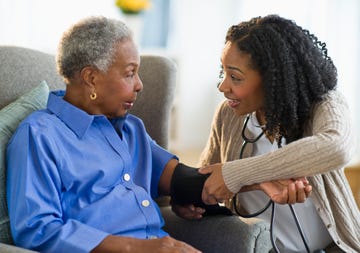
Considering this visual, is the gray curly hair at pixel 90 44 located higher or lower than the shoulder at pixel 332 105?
higher

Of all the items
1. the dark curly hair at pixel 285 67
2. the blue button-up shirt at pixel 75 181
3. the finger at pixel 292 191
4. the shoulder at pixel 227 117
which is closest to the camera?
the blue button-up shirt at pixel 75 181

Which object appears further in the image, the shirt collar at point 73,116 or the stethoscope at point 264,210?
the stethoscope at point 264,210

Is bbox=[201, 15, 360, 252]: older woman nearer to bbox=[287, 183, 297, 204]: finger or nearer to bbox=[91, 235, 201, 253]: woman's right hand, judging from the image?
bbox=[287, 183, 297, 204]: finger

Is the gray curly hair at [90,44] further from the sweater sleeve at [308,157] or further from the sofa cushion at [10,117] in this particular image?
the sweater sleeve at [308,157]

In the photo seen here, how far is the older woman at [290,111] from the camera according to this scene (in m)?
1.56

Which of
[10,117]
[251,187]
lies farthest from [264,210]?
[10,117]

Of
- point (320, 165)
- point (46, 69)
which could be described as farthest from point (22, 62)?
point (320, 165)

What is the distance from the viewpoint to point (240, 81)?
1684 mm

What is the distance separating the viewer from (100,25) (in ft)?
5.28

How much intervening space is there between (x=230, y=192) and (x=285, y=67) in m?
0.37

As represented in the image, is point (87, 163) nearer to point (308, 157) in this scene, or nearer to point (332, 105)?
point (308, 157)

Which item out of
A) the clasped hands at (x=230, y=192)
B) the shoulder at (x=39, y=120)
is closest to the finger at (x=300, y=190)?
the clasped hands at (x=230, y=192)

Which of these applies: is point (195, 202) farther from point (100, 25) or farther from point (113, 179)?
point (100, 25)

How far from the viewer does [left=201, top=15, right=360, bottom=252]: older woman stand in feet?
5.13
